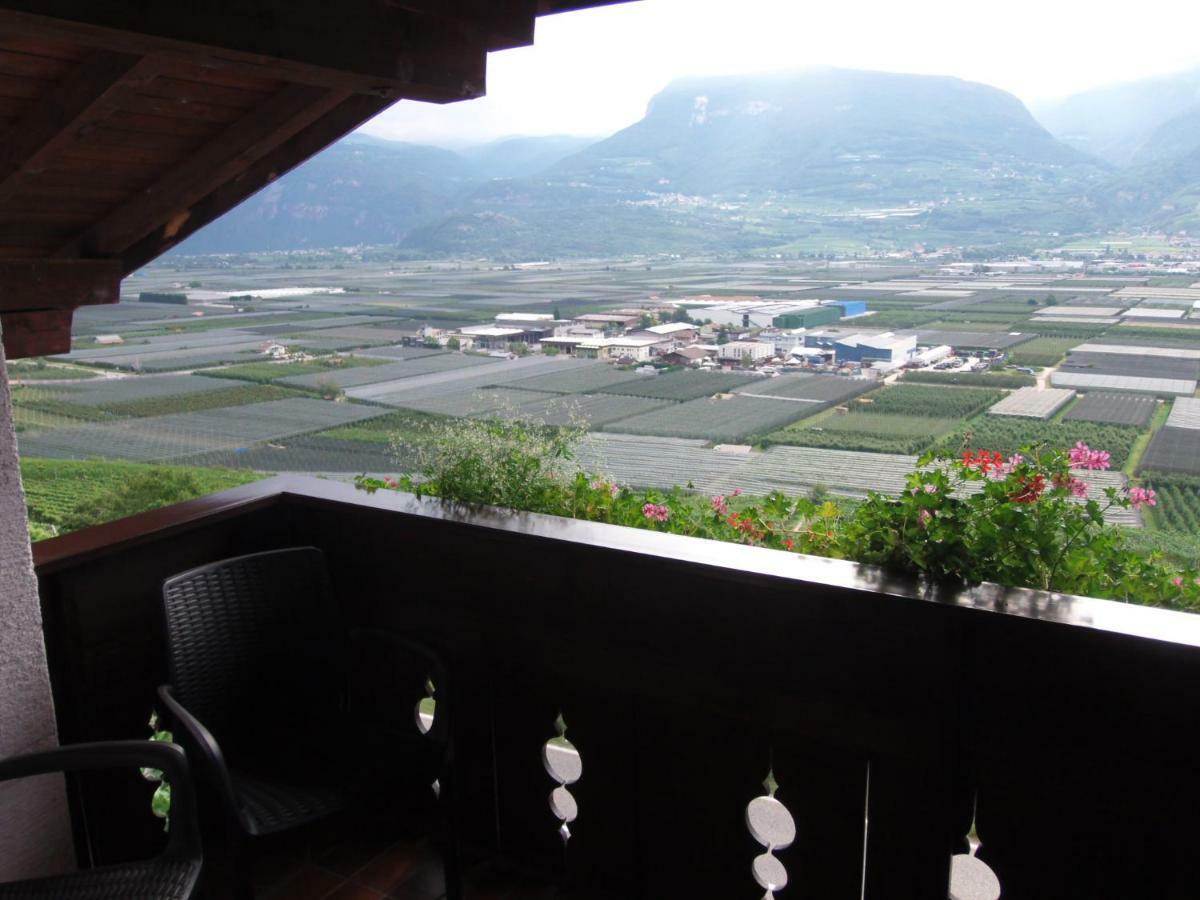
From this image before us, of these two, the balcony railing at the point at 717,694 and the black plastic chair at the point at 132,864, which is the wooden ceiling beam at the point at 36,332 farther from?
the black plastic chair at the point at 132,864

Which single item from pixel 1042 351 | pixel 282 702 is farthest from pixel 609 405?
pixel 282 702

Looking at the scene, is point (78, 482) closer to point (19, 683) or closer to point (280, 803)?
point (19, 683)

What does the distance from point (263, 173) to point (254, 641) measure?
7.10ft

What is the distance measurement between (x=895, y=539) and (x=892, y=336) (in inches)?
133

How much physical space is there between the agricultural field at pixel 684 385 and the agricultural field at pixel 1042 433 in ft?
6.33

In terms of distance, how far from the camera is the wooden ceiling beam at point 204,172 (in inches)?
112

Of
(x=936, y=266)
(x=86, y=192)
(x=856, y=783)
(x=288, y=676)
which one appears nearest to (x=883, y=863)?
(x=856, y=783)

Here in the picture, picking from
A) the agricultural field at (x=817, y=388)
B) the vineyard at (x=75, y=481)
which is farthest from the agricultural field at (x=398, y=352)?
the agricultural field at (x=817, y=388)

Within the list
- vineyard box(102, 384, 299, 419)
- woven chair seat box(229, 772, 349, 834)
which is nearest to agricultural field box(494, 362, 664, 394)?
woven chair seat box(229, 772, 349, 834)

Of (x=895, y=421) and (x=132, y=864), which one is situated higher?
(x=895, y=421)

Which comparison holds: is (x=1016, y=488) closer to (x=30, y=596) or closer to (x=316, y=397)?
(x=30, y=596)

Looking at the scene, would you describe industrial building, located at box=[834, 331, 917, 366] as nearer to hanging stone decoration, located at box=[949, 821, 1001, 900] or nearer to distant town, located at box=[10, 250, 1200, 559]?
distant town, located at box=[10, 250, 1200, 559]

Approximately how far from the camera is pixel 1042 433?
10.5 feet

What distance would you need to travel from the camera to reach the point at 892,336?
4.83 meters
